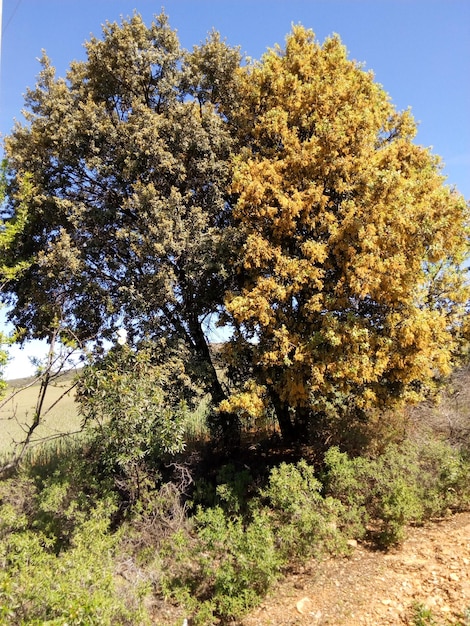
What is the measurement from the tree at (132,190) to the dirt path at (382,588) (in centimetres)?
371

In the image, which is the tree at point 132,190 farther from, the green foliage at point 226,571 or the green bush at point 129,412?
the green foliage at point 226,571

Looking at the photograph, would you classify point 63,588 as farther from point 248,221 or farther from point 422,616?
point 248,221

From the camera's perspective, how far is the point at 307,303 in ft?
21.4

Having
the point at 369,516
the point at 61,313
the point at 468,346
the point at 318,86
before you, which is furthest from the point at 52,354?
the point at 468,346

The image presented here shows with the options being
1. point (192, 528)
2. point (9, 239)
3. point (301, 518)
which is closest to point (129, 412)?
point (192, 528)

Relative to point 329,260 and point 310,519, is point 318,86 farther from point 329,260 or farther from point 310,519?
point 310,519

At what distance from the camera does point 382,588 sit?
4.47 metres

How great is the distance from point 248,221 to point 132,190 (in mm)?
2590

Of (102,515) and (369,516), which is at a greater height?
(102,515)

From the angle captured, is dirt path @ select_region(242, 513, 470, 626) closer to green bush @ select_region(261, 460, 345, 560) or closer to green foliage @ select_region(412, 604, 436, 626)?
green foliage @ select_region(412, 604, 436, 626)

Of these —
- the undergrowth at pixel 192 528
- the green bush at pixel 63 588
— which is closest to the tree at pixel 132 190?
the undergrowth at pixel 192 528

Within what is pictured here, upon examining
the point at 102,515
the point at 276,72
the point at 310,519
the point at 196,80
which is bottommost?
the point at 310,519

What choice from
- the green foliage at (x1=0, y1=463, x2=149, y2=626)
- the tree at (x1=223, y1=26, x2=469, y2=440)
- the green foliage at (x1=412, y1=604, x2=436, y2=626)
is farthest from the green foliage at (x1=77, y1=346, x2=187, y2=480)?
the green foliage at (x1=412, y1=604, x2=436, y2=626)

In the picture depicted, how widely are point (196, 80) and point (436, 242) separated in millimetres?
5841
